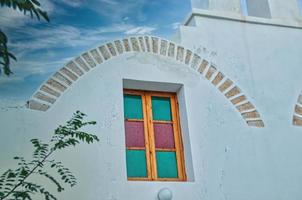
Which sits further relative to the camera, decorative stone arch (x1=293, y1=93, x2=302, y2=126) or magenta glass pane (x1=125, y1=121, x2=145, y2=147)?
decorative stone arch (x1=293, y1=93, x2=302, y2=126)

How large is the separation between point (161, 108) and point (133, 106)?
1.05ft

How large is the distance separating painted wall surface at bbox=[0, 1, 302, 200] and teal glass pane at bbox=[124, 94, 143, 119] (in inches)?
6.3

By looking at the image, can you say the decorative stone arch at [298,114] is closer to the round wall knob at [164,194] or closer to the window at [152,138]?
the window at [152,138]

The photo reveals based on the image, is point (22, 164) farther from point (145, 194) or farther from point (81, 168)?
point (145, 194)

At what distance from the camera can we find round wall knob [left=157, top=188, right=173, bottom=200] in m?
4.82

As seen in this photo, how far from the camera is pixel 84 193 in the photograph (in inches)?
184

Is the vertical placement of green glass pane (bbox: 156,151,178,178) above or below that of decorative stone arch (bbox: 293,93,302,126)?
below

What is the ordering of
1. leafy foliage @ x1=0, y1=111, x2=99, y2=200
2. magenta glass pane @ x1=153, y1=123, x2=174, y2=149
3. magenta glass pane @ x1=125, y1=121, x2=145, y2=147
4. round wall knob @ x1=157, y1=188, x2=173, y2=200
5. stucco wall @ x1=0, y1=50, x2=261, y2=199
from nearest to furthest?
1. leafy foliage @ x1=0, y1=111, x2=99, y2=200
2. stucco wall @ x1=0, y1=50, x2=261, y2=199
3. round wall knob @ x1=157, y1=188, x2=173, y2=200
4. magenta glass pane @ x1=125, y1=121, x2=145, y2=147
5. magenta glass pane @ x1=153, y1=123, x2=174, y2=149

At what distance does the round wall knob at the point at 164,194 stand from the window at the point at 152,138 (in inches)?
10.7

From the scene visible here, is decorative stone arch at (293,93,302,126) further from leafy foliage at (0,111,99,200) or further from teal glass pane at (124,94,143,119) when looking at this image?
leafy foliage at (0,111,99,200)

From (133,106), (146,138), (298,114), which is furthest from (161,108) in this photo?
(298,114)

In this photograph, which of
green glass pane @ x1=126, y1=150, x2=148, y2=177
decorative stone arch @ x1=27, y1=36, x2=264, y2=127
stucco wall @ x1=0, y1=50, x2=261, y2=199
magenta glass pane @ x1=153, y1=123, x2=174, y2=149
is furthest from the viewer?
magenta glass pane @ x1=153, y1=123, x2=174, y2=149

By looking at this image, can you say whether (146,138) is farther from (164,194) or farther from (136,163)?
(164,194)


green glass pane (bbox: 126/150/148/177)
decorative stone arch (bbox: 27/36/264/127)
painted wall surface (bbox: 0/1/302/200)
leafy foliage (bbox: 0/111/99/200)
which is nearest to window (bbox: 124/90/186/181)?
green glass pane (bbox: 126/150/148/177)
